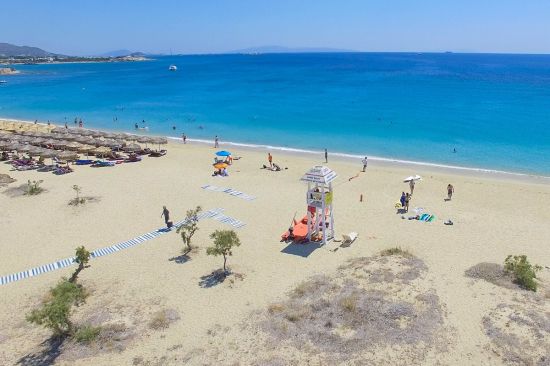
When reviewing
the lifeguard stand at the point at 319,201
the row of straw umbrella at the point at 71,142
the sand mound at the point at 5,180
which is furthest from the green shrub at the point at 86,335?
the row of straw umbrella at the point at 71,142

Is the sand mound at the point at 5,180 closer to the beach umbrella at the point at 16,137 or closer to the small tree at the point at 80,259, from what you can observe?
the beach umbrella at the point at 16,137

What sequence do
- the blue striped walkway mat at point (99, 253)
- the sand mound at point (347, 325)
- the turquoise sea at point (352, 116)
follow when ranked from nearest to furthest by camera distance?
the sand mound at point (347, 325), the blue striped walkway mat at point (99, 253), the turquoise sea at point (352, 116)

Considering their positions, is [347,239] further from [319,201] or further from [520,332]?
[520,332]

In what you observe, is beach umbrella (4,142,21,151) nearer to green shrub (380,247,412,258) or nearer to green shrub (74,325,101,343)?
green shrub (74,325,101,343)

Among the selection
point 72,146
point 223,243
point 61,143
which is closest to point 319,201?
point 223,243

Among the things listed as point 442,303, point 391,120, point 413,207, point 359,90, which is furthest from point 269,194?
point 359,90
